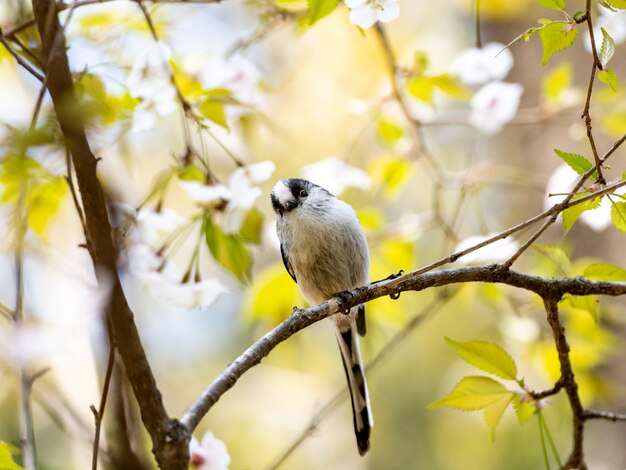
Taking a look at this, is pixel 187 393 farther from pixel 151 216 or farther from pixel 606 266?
pixel 606 266

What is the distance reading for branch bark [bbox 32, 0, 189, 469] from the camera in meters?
1.06

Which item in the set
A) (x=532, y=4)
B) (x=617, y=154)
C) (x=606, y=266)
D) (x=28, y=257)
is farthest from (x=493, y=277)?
(x=532, y=4)

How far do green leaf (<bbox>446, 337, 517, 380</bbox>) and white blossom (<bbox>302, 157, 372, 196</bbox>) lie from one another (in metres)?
1.17

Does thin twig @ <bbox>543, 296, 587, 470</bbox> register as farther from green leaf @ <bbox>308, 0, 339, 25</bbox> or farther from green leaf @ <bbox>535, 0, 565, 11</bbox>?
green leaf @ <bbox>308, 0, 339, 25</bbox>

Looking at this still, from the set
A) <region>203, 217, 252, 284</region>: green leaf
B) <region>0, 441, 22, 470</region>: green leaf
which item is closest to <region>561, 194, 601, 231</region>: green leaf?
<region>203, 217, 252, 284</region>: green leaf

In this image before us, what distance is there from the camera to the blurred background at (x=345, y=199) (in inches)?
72.6

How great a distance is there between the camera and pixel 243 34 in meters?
2.62

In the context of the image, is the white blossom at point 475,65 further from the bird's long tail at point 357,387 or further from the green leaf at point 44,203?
the green leaf at point 44,203

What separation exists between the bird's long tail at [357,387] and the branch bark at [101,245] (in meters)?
1.19

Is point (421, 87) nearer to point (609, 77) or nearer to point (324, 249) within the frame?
point (324, 249)

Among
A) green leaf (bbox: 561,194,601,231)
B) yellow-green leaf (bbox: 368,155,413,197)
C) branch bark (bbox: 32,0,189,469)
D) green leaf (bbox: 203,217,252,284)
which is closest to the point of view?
branch bark (bbox: 32,0,189,469)

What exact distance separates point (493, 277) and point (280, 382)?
Answer: 153 inches

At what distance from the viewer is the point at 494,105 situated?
9.30ft

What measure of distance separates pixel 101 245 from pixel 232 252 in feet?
2.62
